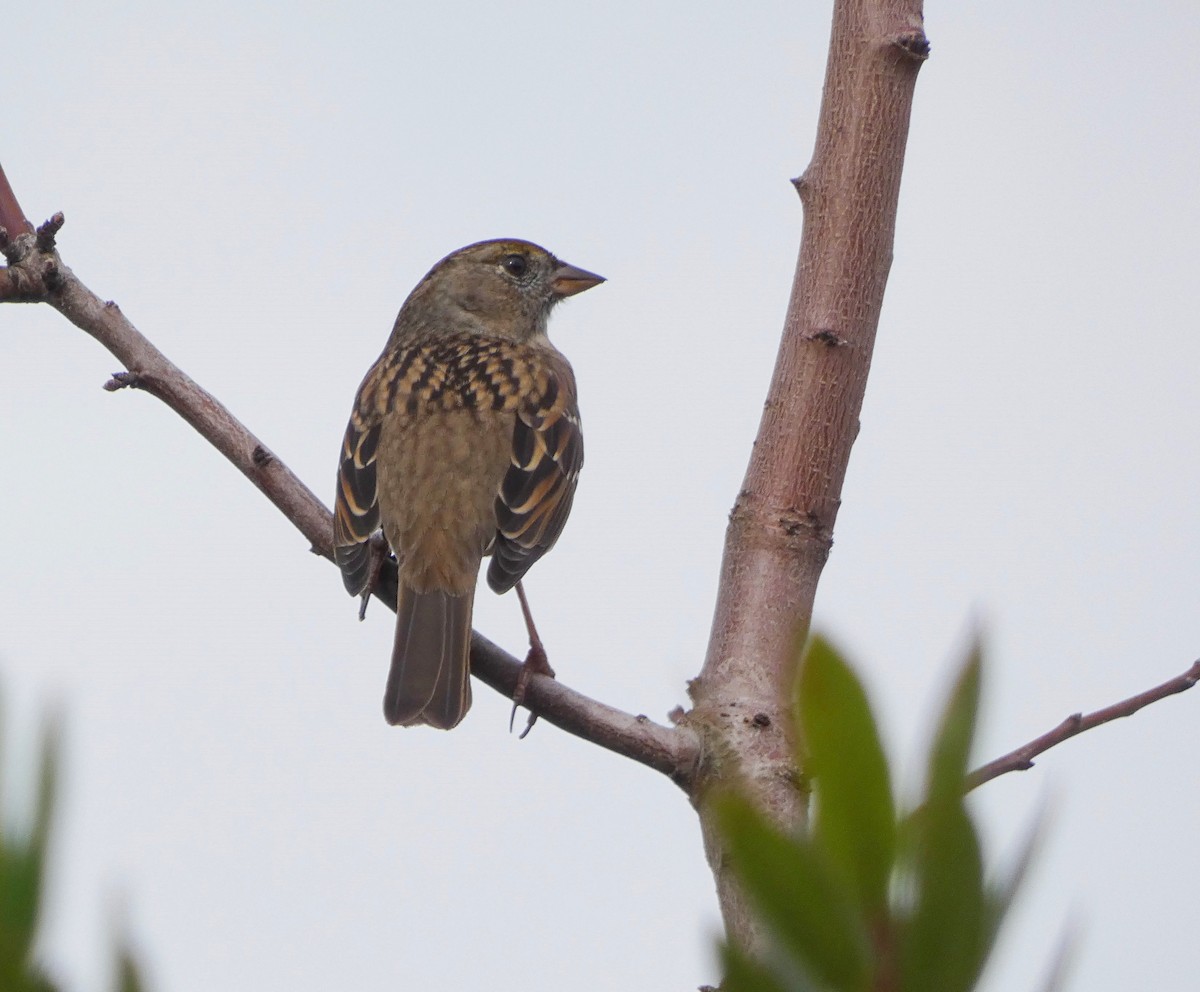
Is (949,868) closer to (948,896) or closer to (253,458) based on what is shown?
(948,896)

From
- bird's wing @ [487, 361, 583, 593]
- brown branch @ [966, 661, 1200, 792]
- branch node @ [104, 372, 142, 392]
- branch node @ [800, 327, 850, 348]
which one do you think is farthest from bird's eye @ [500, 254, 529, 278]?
brown branch @ [966, 661, 1200, 792]

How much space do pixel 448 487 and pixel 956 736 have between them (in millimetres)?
4034

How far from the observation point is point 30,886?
535mm

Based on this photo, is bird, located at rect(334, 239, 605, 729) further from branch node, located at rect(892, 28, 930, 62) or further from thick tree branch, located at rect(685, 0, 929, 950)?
branch node, located at rect(892, 28, 930, 62)

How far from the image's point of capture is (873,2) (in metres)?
3.04

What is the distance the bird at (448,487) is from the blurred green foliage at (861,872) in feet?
10.3

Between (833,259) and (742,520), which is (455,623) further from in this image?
(833,259)

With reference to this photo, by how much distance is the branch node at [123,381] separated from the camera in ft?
10.6

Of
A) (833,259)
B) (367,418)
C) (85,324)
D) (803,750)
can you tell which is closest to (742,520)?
(833,259)

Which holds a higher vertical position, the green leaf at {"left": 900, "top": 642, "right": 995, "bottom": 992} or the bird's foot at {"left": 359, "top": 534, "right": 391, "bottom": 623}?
the bird's foot at {"left": 359, "top": 534, "right": 391, "bottom": 623}

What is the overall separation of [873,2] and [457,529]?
195 cm

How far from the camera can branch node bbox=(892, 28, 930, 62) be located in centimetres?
300

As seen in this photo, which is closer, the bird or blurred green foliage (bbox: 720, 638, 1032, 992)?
blurred green foliage (bbox: 720, 638, 1032, 992)

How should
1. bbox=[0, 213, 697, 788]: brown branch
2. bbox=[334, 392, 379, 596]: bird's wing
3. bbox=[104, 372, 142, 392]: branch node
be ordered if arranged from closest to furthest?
bbox=[0, 213, 697, 788]: brown branch, bbox=[104, 372, 142, 392]: branch node, bbox=[334, 392, 379, 596]: bird's wing
